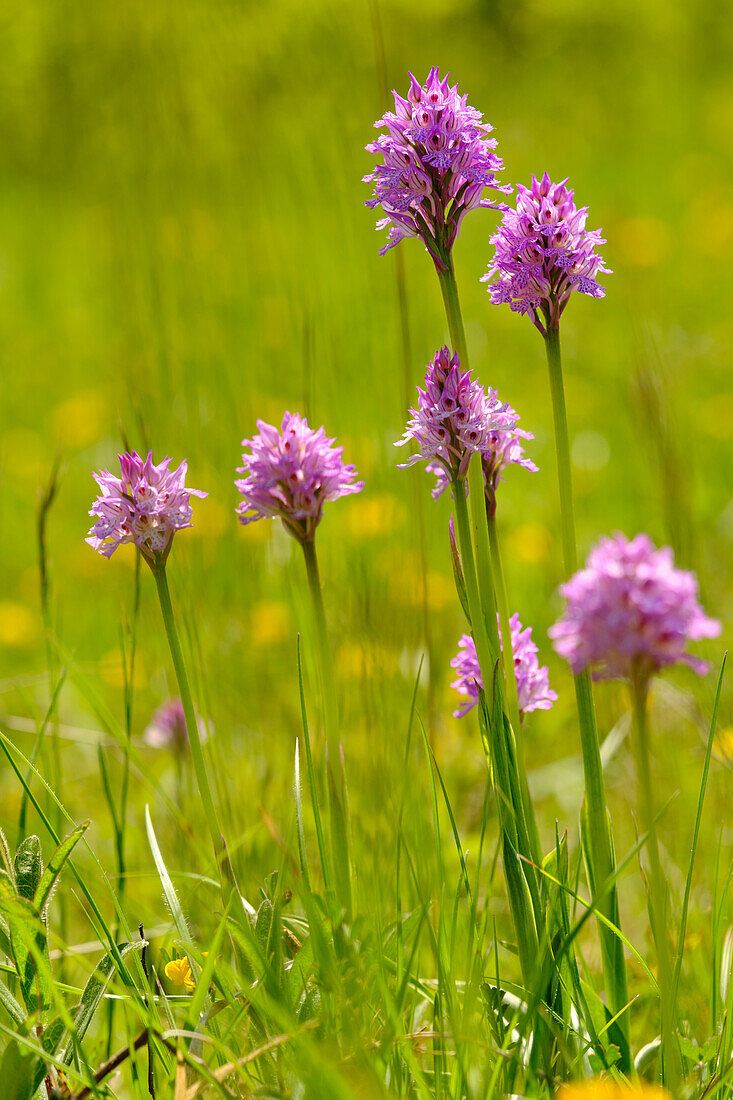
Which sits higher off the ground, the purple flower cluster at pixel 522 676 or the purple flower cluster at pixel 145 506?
the purple flower cluster at pixel 145 506

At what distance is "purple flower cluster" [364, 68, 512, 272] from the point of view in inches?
44.8

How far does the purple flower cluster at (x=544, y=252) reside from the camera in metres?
1.19

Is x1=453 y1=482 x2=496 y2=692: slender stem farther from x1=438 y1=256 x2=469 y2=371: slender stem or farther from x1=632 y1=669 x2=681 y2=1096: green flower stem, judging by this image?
x1=632 y1=669 x2=681 y2=1096: green flower stem

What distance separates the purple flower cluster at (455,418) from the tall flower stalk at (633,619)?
302 mm

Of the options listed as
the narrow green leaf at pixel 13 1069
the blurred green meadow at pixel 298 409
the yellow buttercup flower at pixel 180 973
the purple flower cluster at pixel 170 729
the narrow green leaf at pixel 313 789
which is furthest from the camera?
the purple flower cluster at pixel 170 729

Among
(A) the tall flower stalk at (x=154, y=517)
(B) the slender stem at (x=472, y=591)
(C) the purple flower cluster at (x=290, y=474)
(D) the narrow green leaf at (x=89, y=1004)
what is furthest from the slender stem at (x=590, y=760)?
(D) the narrow green leaf at (x=89, y=1004)

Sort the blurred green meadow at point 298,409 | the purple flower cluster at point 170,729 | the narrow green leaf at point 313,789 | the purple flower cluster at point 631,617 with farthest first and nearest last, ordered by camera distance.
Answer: the purple flower cluster at point 170,729 < the blurred green meadow at point 298,409 < the narrow green leaf at point 313,789 < the purple flower cluster at point 631,617

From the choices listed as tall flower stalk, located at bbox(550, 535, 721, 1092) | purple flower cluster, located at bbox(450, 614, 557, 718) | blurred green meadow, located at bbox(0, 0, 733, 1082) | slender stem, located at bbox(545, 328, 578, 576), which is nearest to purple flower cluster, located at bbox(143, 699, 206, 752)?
blurred green meadow, located at bbox(0, 0, 733, 1082)

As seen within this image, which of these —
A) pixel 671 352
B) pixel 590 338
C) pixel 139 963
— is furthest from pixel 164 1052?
pixel 590 338

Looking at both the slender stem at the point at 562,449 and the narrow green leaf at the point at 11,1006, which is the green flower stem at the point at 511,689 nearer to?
the slender stem at the point at 562,449

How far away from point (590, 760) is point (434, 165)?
69 centimetres

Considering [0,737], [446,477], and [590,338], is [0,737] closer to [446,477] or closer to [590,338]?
[446,477]

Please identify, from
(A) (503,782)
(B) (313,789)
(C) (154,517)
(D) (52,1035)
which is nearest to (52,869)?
(D) (52,1035)

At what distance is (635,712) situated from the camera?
873mm
